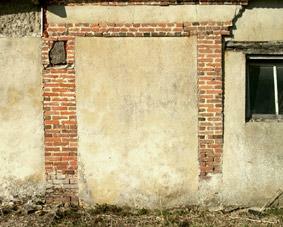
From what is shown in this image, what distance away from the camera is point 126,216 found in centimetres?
782

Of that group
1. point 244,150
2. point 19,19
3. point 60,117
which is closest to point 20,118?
point 60,117

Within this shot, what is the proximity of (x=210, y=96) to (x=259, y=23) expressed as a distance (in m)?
1.41

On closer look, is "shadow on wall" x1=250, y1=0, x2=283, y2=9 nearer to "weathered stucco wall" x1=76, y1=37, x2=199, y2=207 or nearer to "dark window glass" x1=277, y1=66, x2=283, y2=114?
"dark window glass" x1=277, y1=66, x2=283, y2=114

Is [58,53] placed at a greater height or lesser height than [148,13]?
lesser

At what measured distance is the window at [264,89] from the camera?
8.20 meters

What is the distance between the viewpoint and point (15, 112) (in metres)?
8.05

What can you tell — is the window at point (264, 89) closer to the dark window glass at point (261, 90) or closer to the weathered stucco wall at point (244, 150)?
the dark window glass at point (261, 90)

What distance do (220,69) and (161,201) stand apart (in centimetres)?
233

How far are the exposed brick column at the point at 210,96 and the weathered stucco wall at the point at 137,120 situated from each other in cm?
12

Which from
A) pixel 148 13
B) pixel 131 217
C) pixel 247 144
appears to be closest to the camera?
pixel 131 217

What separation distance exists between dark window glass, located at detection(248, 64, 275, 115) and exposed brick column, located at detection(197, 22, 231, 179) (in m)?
0.60

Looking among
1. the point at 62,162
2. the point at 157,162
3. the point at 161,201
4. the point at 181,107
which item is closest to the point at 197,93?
the point at 181,107

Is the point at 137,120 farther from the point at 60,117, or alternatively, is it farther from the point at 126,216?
the point at 126,216

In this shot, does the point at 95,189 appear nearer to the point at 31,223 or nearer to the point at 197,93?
the point at 31,223
